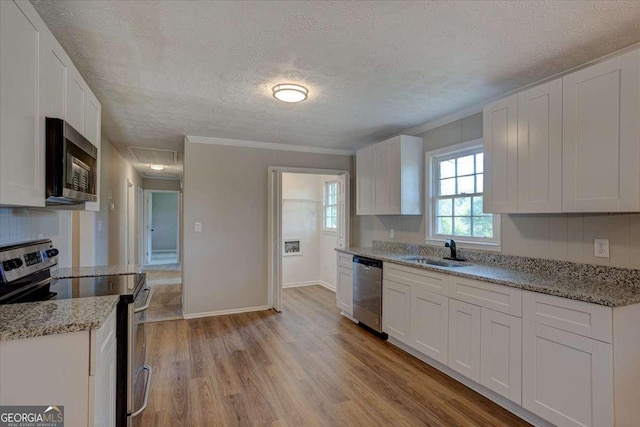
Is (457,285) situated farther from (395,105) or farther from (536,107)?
(395,105)

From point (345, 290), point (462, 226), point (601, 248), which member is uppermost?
point (462, 226)

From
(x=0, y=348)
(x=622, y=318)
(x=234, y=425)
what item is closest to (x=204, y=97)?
(x=0, y=348)

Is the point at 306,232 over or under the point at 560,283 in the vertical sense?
over

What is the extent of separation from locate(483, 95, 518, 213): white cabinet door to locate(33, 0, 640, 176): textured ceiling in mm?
235

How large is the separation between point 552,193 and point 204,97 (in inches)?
109

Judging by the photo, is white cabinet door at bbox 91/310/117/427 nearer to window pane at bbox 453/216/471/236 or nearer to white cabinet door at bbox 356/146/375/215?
window pane at bbox 453/216/471/236

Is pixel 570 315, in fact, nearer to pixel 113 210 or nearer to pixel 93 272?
pixel 93 272

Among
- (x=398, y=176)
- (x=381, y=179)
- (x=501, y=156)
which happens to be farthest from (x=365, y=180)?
(x=501, y=156)

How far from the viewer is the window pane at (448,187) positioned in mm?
→ 3385

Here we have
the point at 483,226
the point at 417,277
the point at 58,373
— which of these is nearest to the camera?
the point at 58,373

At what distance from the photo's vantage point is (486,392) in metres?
2.38

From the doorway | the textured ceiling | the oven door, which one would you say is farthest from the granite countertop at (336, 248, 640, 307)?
the doorway

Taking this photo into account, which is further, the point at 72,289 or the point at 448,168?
the point at 448,168

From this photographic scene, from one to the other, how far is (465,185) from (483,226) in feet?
1.49
